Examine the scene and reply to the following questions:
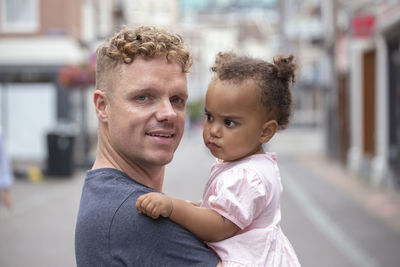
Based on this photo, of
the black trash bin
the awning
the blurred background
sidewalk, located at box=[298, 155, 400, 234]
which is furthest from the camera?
the awning

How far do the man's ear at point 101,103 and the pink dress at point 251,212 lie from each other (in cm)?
43

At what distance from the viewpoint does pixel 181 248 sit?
1.76m

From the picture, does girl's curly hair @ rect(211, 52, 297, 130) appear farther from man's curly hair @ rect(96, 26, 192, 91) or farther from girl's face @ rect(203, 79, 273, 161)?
man's curly hair @ rect(96, 26, 192, 91)

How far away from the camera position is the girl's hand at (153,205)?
5.58 feet

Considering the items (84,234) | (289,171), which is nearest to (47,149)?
(289,171)

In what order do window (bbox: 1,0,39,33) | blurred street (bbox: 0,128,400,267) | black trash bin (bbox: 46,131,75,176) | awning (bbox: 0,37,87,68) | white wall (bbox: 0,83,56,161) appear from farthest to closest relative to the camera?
window (bbox: 1,0,39,33), awning (bbox: 0,37,87,68), white wall (bbox: 0,83,56,161), black trash bin (bbox: 46,131,75,176), blurred street (bbox: 0,128,400,267)

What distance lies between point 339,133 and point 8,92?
38.5 ft

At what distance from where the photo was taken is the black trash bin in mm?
15562

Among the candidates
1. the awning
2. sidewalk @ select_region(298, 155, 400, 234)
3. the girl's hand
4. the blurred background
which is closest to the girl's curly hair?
the girl's hand

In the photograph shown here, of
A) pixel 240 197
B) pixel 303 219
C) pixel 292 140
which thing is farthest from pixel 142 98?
pixel 292 140

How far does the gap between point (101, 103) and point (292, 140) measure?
28.9 meters

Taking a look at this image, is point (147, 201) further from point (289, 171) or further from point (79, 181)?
point (289, 171)

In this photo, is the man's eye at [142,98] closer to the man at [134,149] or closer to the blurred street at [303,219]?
the man at [134,149]

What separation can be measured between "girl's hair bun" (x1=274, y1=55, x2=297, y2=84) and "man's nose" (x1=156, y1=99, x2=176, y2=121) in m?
0.44
